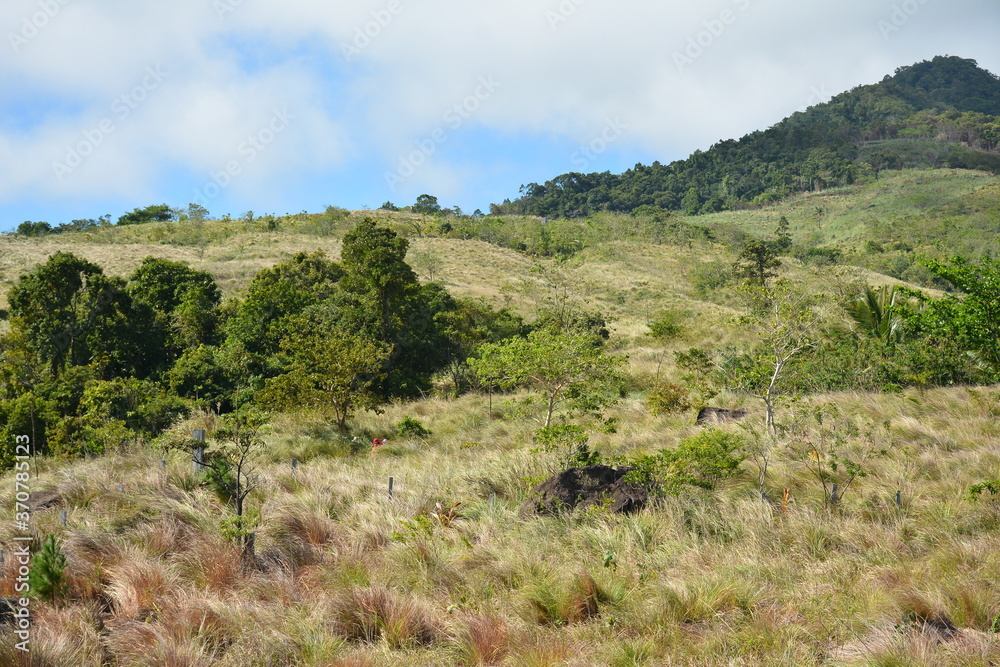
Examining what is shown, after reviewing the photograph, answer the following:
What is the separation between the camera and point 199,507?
6.69m

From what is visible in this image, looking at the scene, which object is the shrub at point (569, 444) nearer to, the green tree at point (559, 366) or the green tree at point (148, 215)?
the green tree at point (559, 366)

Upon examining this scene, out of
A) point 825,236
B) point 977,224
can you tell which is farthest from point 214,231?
point 977,224

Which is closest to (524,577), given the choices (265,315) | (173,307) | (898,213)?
(265,315)

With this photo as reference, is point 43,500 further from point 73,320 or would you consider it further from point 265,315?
point 73,320

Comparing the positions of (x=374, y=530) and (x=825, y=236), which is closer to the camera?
(x=374, y=530)

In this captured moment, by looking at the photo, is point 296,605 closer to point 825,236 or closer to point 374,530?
point 374,530

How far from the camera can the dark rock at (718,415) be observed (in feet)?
39.5

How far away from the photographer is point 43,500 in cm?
735

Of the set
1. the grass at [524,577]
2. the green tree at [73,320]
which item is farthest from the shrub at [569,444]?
the green tree at [73,320]

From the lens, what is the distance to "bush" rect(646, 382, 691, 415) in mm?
14594

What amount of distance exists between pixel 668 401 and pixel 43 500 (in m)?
12.3

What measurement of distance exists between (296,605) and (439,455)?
6.51 m

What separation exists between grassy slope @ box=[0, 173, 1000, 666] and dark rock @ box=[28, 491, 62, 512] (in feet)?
0.49

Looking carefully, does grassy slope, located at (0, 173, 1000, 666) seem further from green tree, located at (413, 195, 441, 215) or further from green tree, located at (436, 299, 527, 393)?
green tree, located at (413, 195, 441, 215)
